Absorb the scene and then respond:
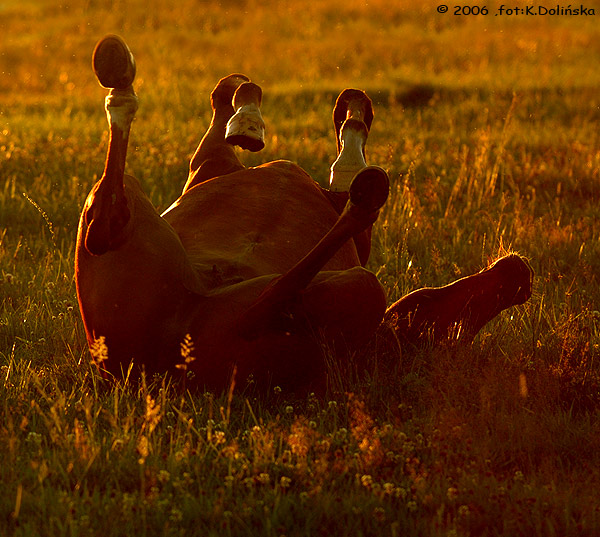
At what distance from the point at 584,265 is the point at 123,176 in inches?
→ 121

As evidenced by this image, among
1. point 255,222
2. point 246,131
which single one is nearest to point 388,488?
point 255,222

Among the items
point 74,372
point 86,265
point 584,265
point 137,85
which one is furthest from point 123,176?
point 137,85

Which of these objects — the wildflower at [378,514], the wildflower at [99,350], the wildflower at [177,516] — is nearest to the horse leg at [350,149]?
the wildflower at [99,350]

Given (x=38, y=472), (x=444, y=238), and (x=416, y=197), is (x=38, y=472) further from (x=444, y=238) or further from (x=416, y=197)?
(x=416, y=197)

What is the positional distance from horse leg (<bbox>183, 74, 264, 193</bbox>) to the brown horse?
548 mm

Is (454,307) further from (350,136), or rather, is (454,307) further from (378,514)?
(378,514)

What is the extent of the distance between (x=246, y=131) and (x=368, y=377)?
3.95ft

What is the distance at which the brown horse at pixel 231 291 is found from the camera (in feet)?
10.6

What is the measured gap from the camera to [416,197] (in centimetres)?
682

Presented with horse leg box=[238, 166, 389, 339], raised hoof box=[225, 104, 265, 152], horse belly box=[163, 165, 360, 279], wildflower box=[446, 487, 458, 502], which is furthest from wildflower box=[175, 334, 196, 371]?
raised hoof box=[225, 104, 265, 152]

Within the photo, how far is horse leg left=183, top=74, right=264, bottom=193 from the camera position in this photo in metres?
4.20

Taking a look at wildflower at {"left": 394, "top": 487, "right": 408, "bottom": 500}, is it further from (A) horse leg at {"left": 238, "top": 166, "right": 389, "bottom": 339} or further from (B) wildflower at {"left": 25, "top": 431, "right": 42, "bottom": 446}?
(B) wildflower at {"left": 25, "top": 431, "right": 42, "bottom": 446}

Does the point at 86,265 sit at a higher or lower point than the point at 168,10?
lower

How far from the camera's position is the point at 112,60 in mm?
3258
